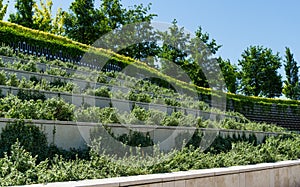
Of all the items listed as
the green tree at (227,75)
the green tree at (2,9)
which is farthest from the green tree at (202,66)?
the green tree at (2,9)

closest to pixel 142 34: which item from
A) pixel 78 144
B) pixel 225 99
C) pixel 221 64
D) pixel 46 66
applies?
pixel 221 64

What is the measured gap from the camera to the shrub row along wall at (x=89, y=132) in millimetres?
4668

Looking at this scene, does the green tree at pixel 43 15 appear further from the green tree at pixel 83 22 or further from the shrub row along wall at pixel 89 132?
the shrub row along wall at pixel 89 132

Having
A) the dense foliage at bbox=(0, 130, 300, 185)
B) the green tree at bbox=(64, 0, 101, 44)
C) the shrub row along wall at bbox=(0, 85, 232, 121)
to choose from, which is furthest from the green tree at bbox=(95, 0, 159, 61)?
the dense foliage at bbox=(0, 130, 300, 185)

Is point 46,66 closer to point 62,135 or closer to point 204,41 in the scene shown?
point 62,135

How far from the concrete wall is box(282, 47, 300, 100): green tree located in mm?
30451

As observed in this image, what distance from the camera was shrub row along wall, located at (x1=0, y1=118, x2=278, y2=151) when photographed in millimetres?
4668

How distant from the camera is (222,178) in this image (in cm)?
454

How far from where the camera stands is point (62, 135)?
15.7 ft

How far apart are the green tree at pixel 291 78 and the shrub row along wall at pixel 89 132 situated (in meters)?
30.0

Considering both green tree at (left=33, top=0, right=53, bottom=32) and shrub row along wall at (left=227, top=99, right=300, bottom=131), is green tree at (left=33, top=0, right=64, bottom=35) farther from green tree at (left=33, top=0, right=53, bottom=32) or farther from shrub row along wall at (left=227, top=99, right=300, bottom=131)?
shrub row along wall at (left=227, top=99, right=300, bottom=131)

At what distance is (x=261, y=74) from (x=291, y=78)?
10.3 feet

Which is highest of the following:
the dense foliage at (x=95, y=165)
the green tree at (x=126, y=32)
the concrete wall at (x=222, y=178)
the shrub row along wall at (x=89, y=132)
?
the green tree at (x=126, y=32)

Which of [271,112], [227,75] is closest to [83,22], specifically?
[227,75]
